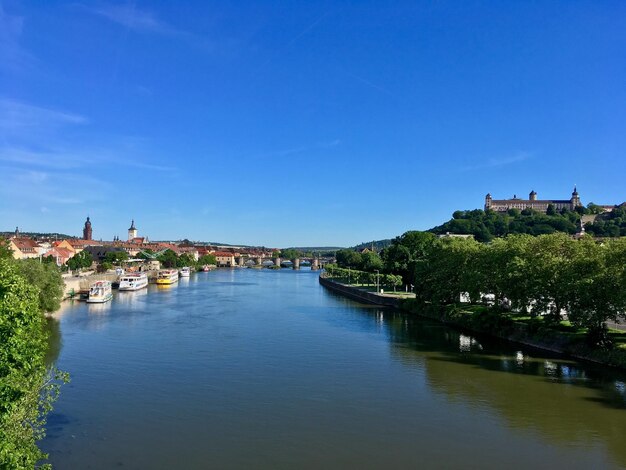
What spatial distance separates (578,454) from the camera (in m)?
13.9

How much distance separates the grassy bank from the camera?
2353 cm

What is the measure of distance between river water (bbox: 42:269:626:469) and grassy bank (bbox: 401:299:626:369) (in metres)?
1.11

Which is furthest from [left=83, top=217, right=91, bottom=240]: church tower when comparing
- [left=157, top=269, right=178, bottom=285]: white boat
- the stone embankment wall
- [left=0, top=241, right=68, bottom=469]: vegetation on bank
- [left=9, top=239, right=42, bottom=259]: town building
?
[left=0, top=241, right=68, bottom=469]: vegetation on bank

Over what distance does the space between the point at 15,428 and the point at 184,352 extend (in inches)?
659

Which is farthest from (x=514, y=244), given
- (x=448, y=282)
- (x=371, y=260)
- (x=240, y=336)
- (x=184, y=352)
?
(x=371, y=260)

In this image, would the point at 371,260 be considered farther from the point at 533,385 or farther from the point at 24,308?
the point at 24,308

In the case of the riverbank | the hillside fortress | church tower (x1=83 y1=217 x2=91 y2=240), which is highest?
the hillside fortress

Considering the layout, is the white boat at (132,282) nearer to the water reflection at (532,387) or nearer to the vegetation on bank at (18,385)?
the water reflection at (532,387)

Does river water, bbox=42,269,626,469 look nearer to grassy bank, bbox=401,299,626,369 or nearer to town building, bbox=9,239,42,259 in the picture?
grassy bank, bbox=401,299,626,369

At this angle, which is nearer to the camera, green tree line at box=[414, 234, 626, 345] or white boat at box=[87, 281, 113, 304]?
green tree line at box=[414, 234, 626, 345]

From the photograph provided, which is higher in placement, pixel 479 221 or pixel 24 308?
pixel 479 221

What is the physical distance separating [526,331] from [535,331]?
0.77 metres

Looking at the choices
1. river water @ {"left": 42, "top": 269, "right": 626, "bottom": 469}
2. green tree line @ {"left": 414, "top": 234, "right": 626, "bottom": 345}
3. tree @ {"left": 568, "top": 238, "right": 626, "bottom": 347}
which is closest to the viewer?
river water @ {"left": 42, "top": 269, "right": 626, "bottom": 469}

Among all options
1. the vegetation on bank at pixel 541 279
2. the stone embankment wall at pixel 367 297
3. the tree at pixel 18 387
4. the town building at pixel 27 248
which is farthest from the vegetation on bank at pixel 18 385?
the town building at pixel 27 248
